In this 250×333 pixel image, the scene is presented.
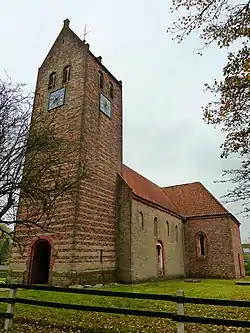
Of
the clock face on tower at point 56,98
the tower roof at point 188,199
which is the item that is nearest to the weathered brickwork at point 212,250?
the tower roof at point 188,199

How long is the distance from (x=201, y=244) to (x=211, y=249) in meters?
1.34

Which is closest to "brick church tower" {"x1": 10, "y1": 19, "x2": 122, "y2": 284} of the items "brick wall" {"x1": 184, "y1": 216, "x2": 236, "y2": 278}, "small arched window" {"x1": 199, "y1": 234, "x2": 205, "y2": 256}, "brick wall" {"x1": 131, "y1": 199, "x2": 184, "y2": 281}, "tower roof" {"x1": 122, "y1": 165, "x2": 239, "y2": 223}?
"brick wall" {"x1": 131, "y1": 199, "x2": 184, "y2": 281}

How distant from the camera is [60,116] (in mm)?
19969

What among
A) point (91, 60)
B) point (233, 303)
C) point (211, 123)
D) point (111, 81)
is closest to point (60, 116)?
point (91, 60)

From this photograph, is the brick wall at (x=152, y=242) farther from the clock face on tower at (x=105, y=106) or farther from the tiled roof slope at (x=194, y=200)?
the clock face on tower at (x=105, y=106)

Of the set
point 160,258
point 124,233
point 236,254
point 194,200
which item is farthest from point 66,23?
point 236,254

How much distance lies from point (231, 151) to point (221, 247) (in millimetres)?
22570

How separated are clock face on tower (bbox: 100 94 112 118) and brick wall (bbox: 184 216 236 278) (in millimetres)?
15617

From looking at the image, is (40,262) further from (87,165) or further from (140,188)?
(140,188)

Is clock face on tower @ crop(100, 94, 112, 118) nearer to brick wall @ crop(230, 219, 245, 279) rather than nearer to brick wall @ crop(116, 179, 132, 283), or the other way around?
brick wall @ crop(116, 179, 132, 283)

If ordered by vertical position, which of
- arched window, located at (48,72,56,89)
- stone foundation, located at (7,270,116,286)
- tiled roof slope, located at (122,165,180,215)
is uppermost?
arched window, located at (48,72,56,89)

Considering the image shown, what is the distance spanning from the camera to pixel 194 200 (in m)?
33.0

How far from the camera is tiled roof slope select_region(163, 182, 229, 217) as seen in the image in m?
30.7

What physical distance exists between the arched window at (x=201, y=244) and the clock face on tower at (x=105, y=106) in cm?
1636
